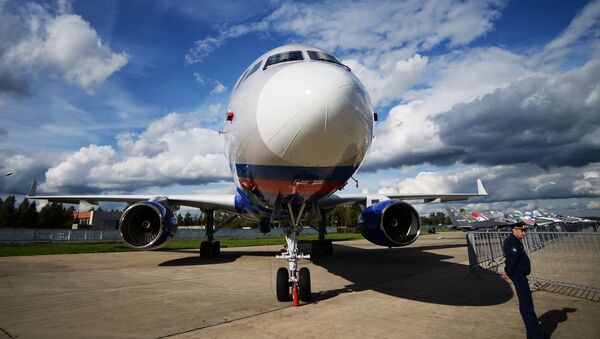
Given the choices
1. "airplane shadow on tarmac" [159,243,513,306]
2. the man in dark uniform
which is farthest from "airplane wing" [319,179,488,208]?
the man in dark uniform

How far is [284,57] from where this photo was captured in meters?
5.22

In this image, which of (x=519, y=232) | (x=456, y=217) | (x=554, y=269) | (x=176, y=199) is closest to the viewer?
(x=519, y=232)

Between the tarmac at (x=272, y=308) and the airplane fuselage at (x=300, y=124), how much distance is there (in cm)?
205

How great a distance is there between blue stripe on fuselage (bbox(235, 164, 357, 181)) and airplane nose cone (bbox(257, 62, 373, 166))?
213mm

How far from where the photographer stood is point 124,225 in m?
9.79

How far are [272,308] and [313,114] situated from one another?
11.5 ft

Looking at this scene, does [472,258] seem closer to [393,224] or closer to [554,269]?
[554,269]

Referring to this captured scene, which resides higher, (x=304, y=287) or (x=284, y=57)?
(x=284, y=57)

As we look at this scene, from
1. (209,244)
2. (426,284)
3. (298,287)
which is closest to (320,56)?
(298,287)

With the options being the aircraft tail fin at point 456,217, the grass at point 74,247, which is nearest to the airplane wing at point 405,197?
the grass at point 74,247

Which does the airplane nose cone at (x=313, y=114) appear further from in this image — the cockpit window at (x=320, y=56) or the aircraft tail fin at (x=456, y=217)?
the aircraft tail fin at (x=456, y=217)

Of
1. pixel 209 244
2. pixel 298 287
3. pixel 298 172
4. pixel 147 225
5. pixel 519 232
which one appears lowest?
pixel 298 287

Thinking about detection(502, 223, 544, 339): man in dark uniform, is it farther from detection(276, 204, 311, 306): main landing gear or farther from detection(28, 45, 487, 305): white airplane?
detection(276, 204, 311, 306): main landing gear

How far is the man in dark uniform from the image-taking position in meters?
3.83
